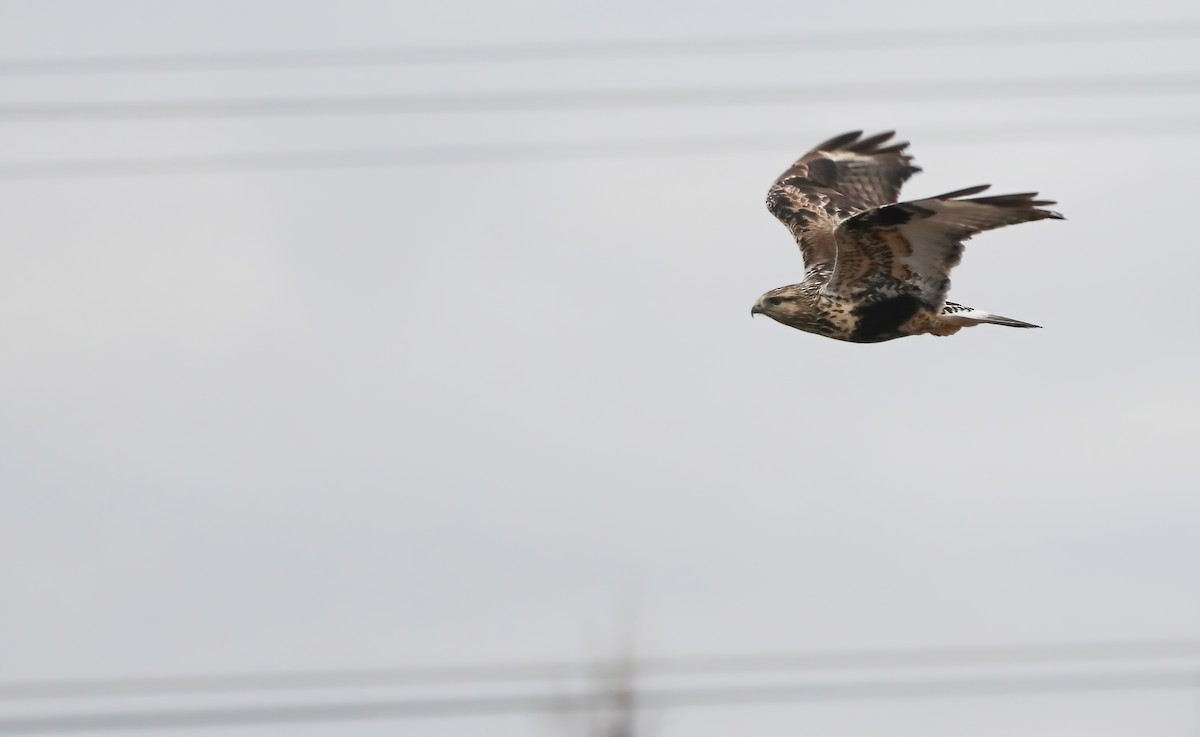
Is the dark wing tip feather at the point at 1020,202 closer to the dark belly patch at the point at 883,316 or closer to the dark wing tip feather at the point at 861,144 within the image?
the dark belly patch at the point at 883,316

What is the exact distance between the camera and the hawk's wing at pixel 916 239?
8.43m

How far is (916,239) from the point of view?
893 centimetres

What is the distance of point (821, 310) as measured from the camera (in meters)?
9.38

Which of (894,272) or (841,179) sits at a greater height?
(841,179)

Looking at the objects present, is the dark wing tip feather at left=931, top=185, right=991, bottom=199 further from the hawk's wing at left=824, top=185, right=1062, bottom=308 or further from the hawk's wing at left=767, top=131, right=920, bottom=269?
the hawk's wing at left=767, top=131, right=920, bottom=269

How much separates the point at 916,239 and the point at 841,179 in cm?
304

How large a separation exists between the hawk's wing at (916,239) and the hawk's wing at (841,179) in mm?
1933

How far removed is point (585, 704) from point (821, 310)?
103 inches

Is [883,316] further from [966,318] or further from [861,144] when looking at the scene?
[861,144]

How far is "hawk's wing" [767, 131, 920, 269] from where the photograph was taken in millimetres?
11352

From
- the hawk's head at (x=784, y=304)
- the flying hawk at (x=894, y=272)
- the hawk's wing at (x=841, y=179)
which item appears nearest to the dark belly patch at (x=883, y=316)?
the flying hawk at (x=894, y=272)

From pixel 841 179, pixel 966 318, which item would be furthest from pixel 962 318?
pixel 841 179

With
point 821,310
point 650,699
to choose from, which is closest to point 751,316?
point 821,310

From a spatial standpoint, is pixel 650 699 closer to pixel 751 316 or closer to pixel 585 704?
pixel 585 704
